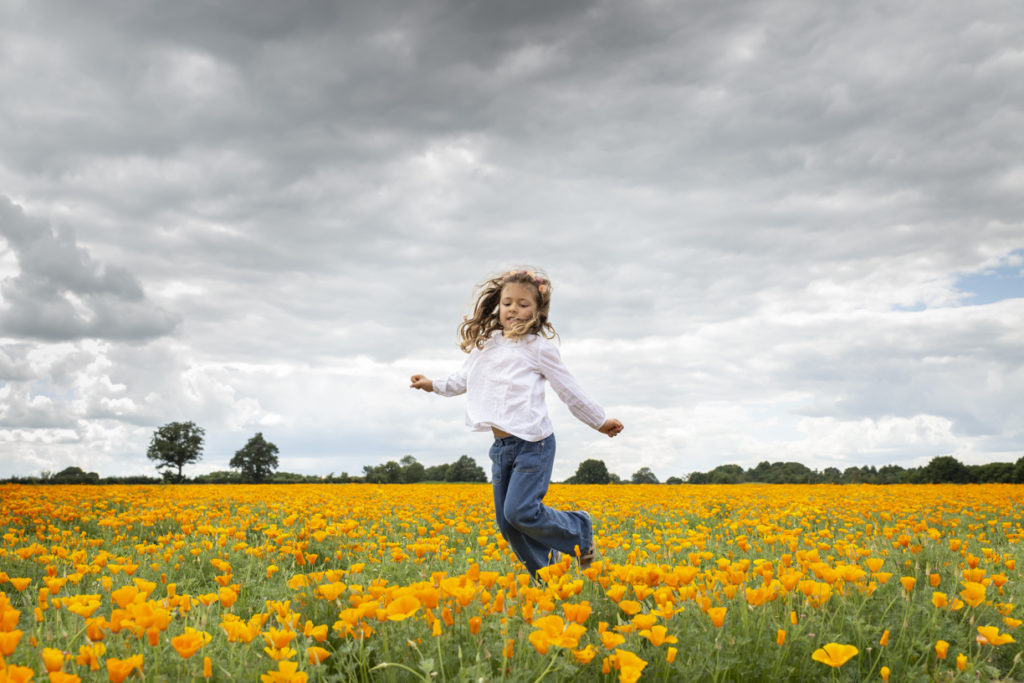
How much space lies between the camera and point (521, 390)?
5305 mm

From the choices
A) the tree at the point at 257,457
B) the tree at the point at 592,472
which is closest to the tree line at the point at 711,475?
the tree at the point at 592,472

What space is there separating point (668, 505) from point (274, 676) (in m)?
11.7

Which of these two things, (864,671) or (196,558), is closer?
(864,671)

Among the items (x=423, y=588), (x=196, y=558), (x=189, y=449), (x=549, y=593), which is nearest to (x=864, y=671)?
(x=549, y=593)

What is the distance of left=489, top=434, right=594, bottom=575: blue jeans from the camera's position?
502 centimetres

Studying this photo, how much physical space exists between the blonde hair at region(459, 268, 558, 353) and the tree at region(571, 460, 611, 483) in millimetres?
30406

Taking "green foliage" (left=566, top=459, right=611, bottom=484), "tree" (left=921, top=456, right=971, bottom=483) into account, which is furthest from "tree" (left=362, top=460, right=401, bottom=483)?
"tree" (left=921, top=456, right=971, bottom=483)

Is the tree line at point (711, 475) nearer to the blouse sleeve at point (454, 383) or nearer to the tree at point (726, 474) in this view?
the tree at point (726, 474)

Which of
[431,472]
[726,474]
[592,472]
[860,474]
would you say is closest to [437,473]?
[431,472]

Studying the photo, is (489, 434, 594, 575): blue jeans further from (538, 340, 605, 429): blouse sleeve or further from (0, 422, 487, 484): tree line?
(0, 422, 487, 484): tree line

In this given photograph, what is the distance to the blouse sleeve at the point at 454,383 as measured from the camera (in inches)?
232

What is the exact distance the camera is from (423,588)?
9.78ft

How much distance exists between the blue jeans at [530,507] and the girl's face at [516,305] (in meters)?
0.99

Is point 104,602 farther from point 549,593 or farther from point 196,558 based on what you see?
point 549,593
